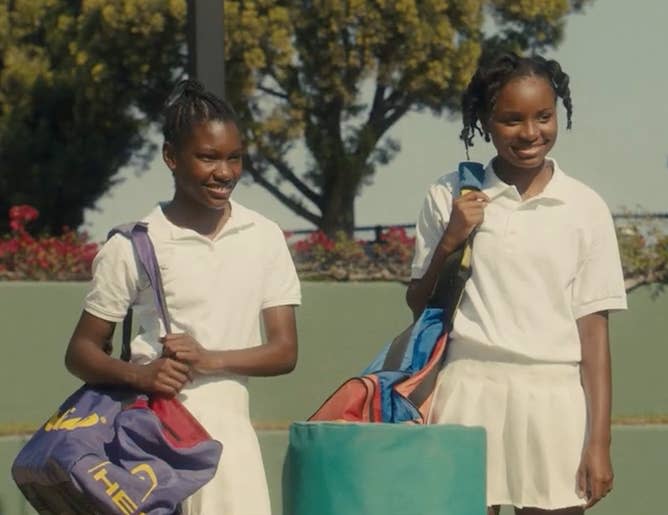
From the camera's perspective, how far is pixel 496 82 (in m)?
4.86

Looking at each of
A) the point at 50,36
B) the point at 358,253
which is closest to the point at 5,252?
the point at 358,253

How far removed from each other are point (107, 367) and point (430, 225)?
0.87 m

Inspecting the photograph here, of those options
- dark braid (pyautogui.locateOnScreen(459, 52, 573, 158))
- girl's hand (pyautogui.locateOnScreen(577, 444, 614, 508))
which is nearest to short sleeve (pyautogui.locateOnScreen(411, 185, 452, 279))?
dark braid (pyautogui.locateOnScreen(459, 52, 573, 158))

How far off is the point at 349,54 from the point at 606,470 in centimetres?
2041

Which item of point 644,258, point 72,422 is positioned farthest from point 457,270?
point 644,258

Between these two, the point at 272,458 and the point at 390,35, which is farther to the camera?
the point at 390,35

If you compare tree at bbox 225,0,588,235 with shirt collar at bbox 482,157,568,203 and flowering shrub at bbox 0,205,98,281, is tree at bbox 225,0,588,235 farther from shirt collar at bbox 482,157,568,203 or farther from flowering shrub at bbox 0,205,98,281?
shirt collar at bbox 482,157,568,203

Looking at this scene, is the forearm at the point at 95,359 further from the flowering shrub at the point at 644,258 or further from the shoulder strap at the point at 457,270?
the flowering shrub at the point at 644,258

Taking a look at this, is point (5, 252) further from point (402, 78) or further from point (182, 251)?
point (402, 78)

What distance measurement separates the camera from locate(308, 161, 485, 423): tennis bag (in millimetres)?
4566

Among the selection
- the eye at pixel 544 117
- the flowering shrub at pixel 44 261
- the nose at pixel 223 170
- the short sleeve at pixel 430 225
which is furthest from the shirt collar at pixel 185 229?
the flowering shrub at pixel 44 261

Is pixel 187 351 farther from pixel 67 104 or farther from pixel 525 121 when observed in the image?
pixel 67 104

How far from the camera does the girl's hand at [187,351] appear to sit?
452 cm

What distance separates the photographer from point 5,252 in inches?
475
